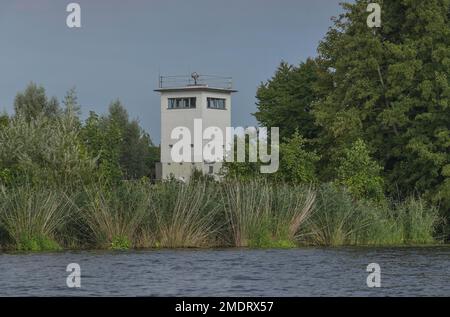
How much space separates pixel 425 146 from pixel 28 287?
3023 centimetres

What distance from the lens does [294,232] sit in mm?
35438

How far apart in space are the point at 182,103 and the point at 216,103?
8.35 ft

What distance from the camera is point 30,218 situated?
33062mm

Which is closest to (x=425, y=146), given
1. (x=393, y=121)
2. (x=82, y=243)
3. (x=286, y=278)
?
(x=393, y=121)

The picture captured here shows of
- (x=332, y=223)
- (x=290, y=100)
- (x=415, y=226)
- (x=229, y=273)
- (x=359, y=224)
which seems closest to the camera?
(x=229, y=273)

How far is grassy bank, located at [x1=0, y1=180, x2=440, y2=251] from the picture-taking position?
33.2m

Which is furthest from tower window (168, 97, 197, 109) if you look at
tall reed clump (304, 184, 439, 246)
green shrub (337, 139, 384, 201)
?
tall reed clump (304, 184, 439, 246)

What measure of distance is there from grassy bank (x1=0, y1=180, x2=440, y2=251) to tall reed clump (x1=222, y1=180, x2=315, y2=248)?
29 mm

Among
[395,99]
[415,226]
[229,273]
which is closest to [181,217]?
[229,273]

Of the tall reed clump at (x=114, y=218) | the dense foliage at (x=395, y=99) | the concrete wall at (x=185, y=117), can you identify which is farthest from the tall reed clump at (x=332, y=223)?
the concrete wall at (x=185, y=117)

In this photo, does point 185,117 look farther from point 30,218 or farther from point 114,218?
point 30,218

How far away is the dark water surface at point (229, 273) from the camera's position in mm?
24719

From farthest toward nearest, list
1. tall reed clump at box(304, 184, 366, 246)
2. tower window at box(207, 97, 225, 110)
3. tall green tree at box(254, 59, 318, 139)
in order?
tower window at box(207, 97, 225, 110)
tall green tree at box(254, 59, 318, 139)
tall reed clump at box(304, 184, 366, 246)

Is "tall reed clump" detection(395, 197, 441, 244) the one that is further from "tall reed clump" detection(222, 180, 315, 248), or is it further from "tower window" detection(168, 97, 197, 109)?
"tower window" detection(168, 97, 197, 109)
